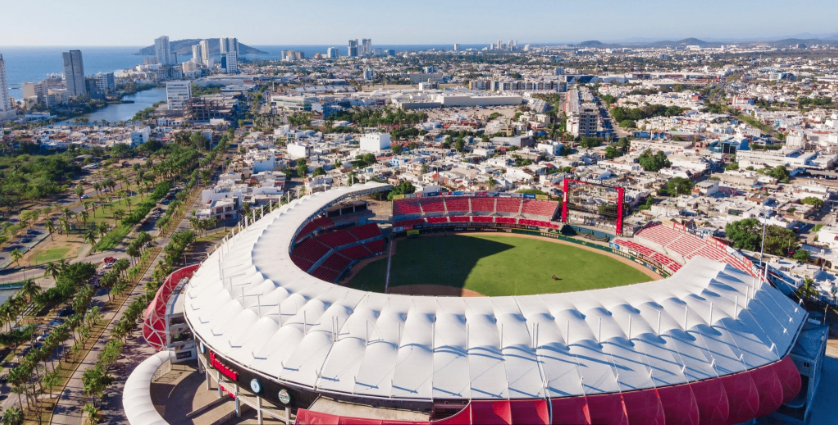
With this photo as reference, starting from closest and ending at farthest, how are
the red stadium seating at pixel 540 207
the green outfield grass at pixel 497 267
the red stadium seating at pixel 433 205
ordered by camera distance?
the green outfield grass at pixel 497 267 < the red stadium seating at pixel 540 207 < the red stadium seating at pixel 433 205

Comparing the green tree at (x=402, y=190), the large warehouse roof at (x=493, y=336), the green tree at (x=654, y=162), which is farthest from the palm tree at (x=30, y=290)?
the green tree at (x=654, y=162)

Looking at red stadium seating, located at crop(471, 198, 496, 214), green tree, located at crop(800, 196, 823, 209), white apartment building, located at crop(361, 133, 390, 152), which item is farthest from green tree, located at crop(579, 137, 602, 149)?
red stadium seating, located at crop(471, 198, 496, 214)

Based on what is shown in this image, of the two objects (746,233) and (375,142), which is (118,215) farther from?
(746,233)

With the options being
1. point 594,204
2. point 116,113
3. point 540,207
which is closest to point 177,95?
point 116,113

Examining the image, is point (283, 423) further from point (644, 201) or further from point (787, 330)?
point (644, 201)

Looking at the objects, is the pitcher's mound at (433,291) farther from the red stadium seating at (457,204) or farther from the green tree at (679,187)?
the green tree at (679,187)

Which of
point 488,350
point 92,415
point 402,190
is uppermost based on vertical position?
point 488,350

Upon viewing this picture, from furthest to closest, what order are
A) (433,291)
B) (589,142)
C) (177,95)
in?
(177,95) < (589,142) < (433,291)

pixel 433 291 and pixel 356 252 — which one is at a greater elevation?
pixel 356 252
